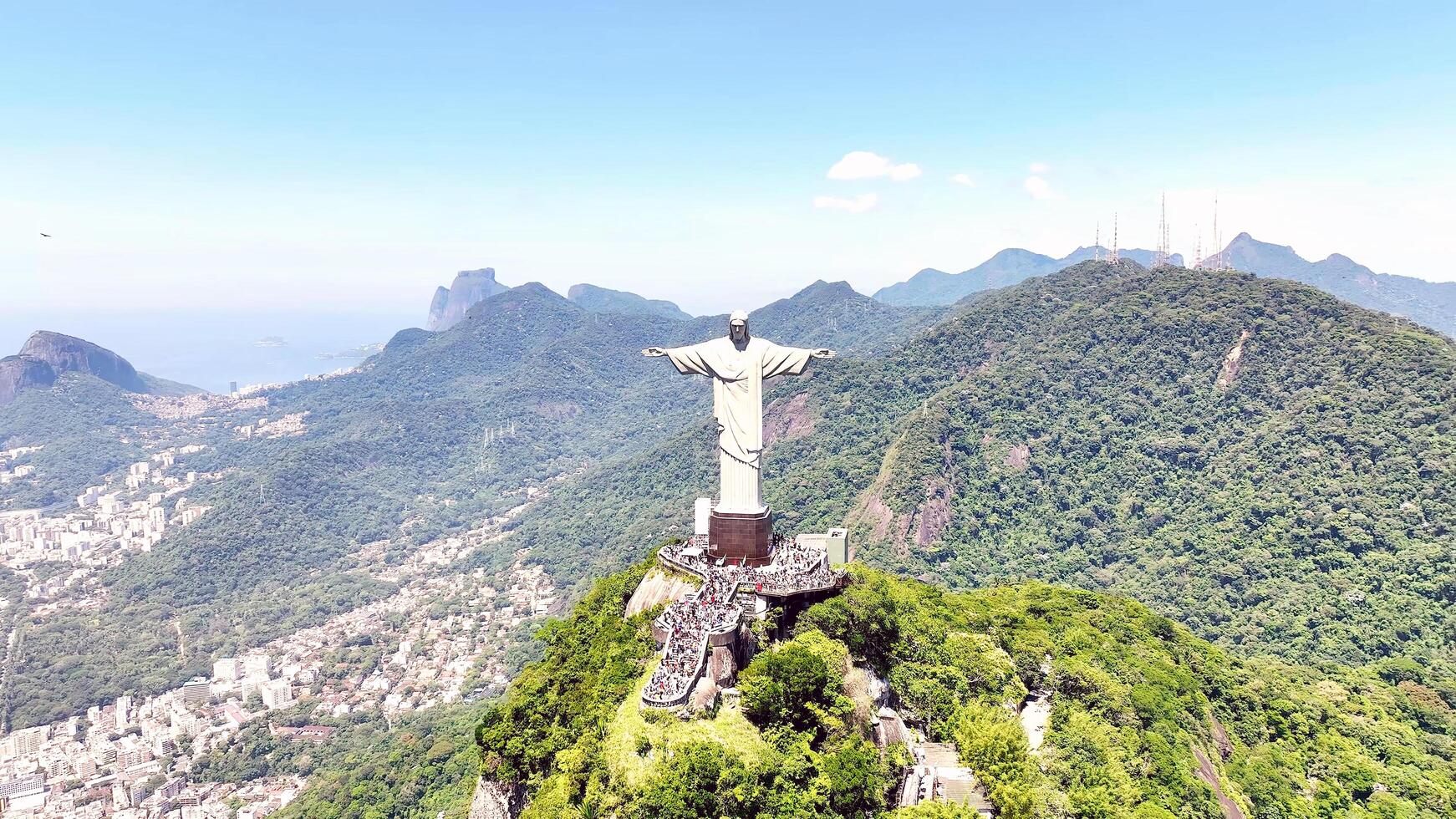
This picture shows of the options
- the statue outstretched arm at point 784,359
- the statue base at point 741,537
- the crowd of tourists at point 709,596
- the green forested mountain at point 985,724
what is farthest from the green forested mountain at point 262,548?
the statue outstretched arm at point 784,359

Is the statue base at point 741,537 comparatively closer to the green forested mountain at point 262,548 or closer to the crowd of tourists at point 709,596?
the crowd of tourists at point 709,596

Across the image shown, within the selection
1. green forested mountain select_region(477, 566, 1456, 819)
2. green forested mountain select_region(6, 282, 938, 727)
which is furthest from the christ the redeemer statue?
green forested mountain select_region(6, 282, 938, 727)

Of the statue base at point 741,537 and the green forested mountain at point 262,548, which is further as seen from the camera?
the green forested mountain at point 262,548

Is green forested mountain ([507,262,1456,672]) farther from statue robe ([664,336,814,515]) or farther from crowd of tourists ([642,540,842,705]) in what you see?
statue robe ([664,336,814,515])

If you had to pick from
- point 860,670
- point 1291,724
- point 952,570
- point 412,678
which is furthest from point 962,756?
point 412,678

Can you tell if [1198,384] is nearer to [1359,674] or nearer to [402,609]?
[1359,674]

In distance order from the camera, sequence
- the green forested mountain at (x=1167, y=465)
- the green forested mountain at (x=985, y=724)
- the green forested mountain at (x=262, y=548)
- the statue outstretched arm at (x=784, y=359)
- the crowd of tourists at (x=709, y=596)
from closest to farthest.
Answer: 1. the green forested mountain at (x=985, y=724)
2. the crowd of tourists at (x=709, y=596)
3. the statue outstretched arm at (x=784, y=359)
4. the green forested mountain at (x=1167, y=465)
5. the green forested mountain at (x=262, y=548)

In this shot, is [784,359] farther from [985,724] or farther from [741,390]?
[985,724]
